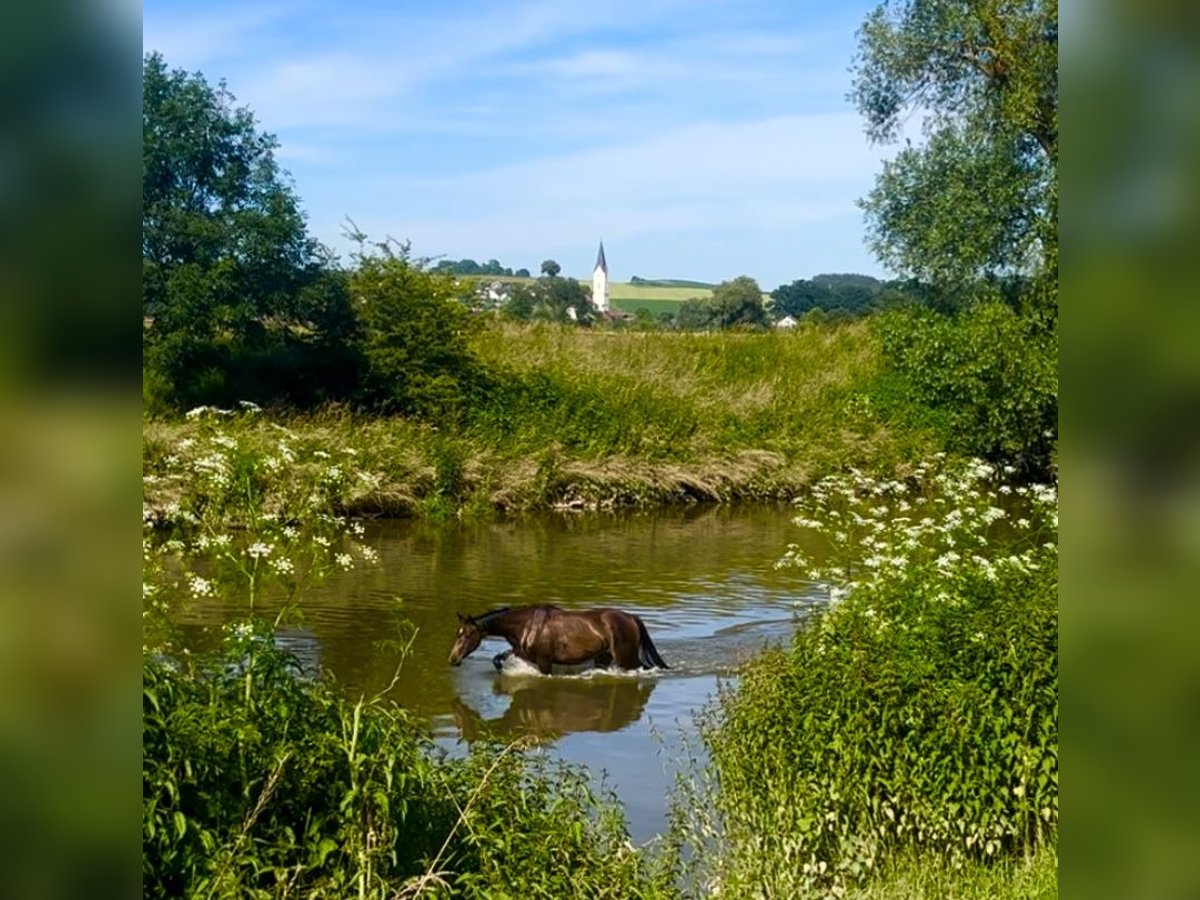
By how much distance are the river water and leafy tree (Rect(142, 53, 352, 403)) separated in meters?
6.34

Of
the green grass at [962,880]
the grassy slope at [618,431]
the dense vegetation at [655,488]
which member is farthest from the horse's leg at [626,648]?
the grassy slope at [618,431]

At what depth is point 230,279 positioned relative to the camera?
2805cm

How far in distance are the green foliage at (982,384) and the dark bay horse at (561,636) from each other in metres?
12.6

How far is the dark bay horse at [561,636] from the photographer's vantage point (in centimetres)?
1246

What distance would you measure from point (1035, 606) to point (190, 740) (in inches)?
171

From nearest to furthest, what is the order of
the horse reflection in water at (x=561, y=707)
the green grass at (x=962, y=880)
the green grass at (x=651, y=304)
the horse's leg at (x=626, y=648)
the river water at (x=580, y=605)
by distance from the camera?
the green grass at (x=962, y=880), the river water at (x=580, y=605), the horse reflection in water at (x=561, y=707), the horse's leg at (x=626, y=648), the green grass at (x=651, y=304)

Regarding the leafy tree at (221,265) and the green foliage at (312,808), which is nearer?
the green foliage at (312,808)

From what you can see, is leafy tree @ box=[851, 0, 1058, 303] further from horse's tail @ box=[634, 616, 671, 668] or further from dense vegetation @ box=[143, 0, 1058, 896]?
horse's tail @ box=[634, 616, 671, 668]

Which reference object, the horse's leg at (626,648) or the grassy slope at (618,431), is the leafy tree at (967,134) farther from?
the horse's leg at (626,648)

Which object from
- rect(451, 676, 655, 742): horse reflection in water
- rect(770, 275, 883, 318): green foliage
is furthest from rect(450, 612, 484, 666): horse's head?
rect(770, 275, 883, 318): green foliage

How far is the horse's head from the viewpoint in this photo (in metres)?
12.5

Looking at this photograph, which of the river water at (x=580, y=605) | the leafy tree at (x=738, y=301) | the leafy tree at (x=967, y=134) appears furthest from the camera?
the leafy tree at (x=738, y=301)
